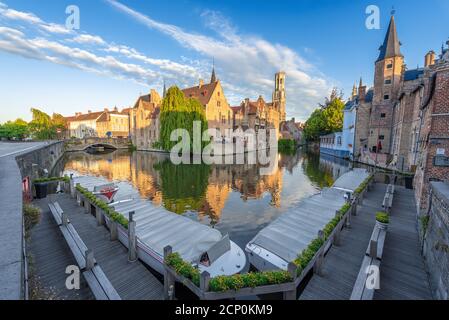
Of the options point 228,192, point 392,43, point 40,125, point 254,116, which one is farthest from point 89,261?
point 40,125

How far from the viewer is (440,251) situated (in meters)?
6.25

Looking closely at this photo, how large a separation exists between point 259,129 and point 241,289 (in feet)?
201

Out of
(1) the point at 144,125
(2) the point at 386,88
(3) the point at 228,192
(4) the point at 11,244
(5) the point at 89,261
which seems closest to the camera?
(4) the point at 11,244

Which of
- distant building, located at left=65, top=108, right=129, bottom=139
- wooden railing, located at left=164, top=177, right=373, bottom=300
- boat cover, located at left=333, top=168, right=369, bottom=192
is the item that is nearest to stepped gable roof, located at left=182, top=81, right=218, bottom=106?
distant building, located at left=65, top=108, right=129, bottom=139

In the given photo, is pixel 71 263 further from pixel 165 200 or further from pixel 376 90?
pixel 376 90

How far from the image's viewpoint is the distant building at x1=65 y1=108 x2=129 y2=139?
77562mm

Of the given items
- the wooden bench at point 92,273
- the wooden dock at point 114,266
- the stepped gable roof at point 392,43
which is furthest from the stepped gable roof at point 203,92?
the wooden bench at point 92,273

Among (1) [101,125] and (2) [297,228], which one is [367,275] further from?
(1) [101,125]

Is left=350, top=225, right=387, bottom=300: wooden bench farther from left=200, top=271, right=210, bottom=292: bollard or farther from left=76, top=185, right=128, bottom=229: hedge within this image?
left=76, top=185, right=128, bottom=229: hedge

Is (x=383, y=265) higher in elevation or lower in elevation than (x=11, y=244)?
lower

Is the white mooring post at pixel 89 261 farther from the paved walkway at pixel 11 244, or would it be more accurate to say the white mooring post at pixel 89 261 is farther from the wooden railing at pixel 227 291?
the wooden railing at pixel 227 291

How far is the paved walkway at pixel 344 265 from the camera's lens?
22.3 feet

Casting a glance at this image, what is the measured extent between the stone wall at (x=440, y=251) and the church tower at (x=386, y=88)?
33.3m

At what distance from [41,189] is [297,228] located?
1759cm
